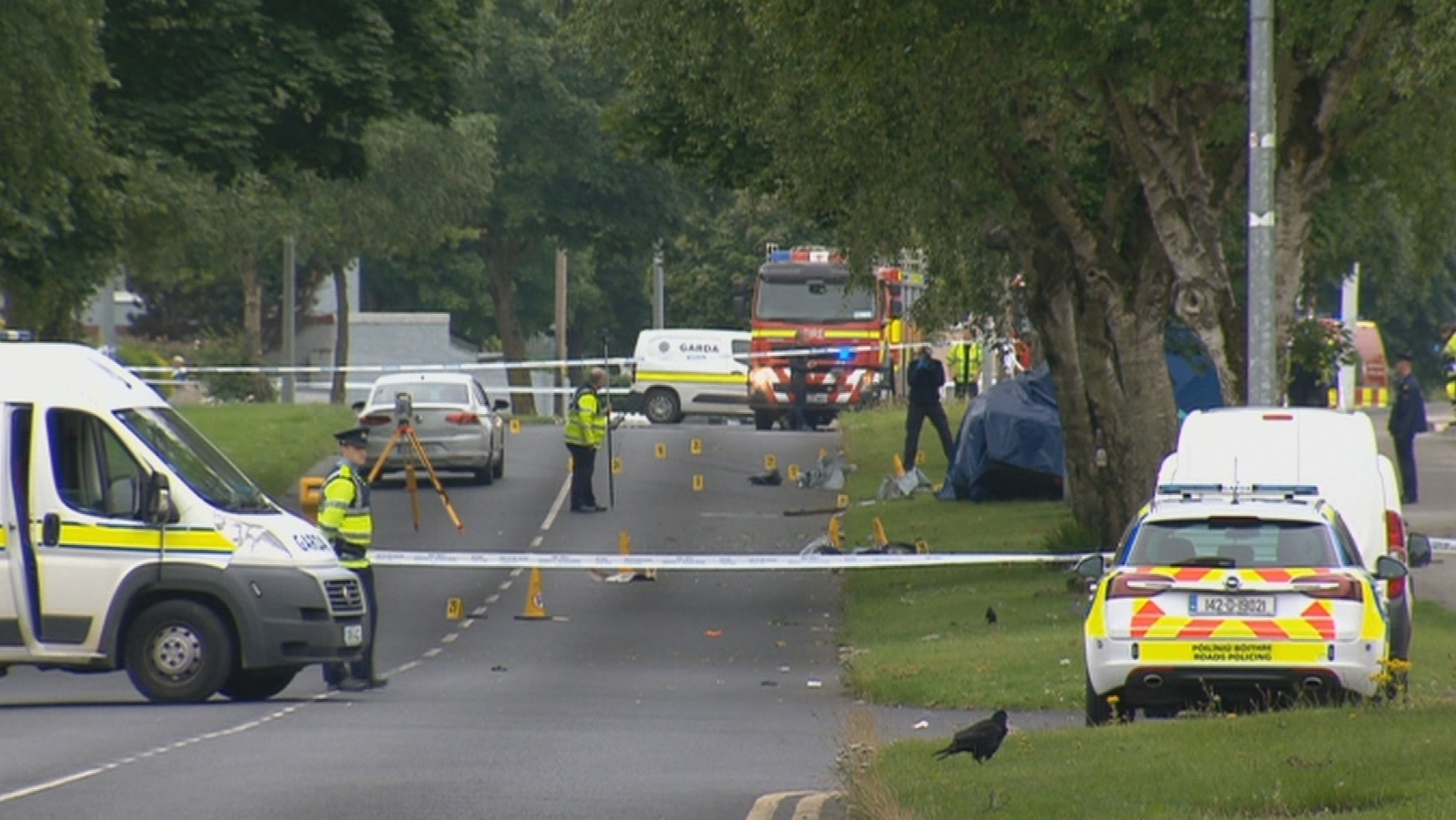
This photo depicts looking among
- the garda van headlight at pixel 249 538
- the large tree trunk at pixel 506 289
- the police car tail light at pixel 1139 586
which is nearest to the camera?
the police car tail light at pixel 1139 586

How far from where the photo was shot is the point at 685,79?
24922 millimetres

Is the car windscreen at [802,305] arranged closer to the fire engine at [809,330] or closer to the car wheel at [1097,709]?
the fire engine at [809,330]

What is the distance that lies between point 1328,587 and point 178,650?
777 cm

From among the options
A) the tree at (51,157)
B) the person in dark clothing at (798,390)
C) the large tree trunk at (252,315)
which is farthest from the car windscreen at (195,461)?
the large tree trunk at (252,315)

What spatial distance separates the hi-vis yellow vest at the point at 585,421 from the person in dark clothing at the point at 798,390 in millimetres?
15799

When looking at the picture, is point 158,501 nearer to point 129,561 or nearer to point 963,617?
point 129,561

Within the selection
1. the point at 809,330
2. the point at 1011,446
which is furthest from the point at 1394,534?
the point at 809,330

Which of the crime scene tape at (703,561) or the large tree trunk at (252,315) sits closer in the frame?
the crime scene tape at (703,561)

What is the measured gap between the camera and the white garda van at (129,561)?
653 inches

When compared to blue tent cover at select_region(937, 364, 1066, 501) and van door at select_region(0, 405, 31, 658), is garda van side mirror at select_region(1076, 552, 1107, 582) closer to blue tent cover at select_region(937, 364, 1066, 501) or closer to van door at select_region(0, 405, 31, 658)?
van door at select_region(0, 405, 31, 658)

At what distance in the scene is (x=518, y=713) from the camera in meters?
16.6

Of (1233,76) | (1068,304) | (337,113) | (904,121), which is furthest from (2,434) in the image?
(337,113)

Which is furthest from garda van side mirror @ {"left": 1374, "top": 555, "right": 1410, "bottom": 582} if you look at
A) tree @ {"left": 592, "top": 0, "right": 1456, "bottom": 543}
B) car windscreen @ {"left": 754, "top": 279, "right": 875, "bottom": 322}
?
car windscreen @ {"left": 754, "top": 279, "right": 875, "bottom": 322}

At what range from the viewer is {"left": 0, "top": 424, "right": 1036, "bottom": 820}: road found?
38.3 feet
